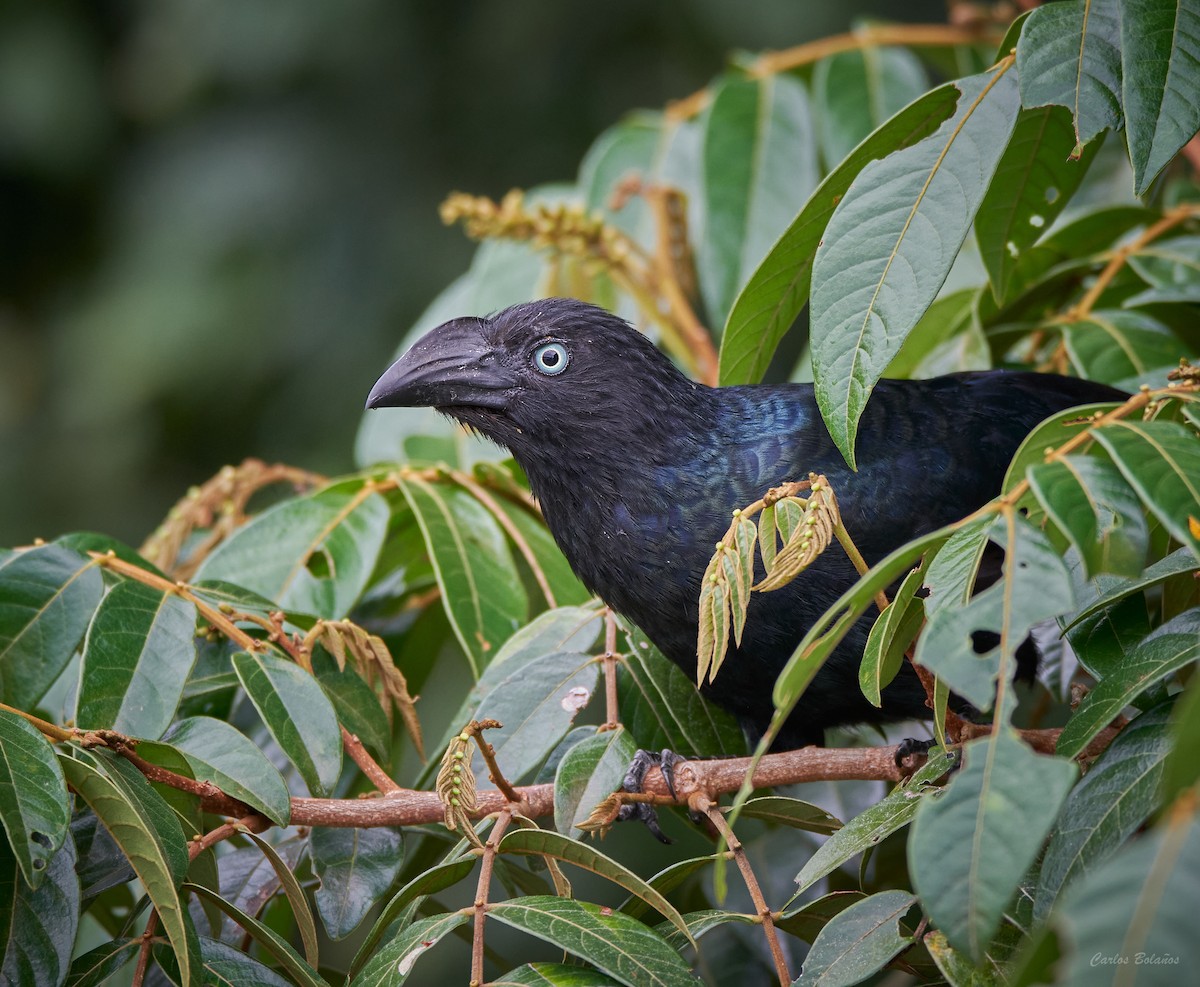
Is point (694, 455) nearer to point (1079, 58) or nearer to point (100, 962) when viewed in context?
point (1079, 58)

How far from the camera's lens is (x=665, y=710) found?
2.27 m

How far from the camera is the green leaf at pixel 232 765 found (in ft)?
5.67

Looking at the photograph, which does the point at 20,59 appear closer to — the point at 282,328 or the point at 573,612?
the point at 282,328

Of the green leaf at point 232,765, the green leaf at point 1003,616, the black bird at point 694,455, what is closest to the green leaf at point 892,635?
the green leaf at point 1003,616

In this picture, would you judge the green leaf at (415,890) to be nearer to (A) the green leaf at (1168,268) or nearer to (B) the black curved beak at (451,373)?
(B) the black curved beak at (451,373)

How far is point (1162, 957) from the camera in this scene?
859 millimetres

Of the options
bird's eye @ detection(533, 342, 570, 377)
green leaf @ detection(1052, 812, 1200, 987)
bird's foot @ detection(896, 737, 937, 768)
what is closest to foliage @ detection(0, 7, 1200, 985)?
green leaf @ detection(1052, 812, 1200, 987)

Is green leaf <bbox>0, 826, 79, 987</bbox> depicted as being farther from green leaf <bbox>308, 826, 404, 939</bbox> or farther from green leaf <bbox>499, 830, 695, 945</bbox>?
green leaf <bbox>499, 830, 695, 945</bbox>

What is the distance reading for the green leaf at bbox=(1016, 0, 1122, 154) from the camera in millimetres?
1690

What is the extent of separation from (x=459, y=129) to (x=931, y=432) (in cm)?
433

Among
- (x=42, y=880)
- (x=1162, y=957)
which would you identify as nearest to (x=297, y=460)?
(x=42, y=880)

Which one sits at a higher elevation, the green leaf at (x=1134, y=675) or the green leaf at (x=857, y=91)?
the green leaf at (x=857, y=91)

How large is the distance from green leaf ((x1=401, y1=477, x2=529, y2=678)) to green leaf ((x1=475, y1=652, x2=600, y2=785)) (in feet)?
1.03

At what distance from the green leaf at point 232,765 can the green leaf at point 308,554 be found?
0.57 m
